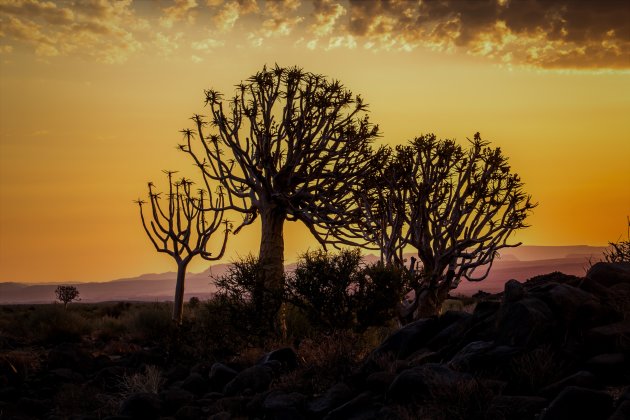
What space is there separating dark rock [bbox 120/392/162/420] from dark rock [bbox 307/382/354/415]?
2.86m

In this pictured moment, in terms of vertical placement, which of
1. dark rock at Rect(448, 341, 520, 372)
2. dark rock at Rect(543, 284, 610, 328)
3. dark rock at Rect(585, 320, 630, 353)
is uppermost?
dark rock at Rect(543, 284, 610, 328)

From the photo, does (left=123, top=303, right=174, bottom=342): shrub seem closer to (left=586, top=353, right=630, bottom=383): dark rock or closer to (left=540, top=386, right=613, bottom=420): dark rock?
(left=586, top=353, right=630, bottom=383): dark rock

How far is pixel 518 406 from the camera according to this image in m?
6.90

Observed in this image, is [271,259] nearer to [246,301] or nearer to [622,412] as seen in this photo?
[246,301]

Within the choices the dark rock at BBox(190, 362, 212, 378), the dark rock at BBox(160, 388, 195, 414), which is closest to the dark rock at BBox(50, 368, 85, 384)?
the dark rock at BBox(190, 362, 212, 378)

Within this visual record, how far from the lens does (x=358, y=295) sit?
14.7m

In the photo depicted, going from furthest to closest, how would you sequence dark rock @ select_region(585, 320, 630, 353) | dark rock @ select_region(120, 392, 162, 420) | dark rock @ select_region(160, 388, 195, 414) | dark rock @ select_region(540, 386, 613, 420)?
dark rock @ select_region(160, 388, 195, 414), dark rock @ select_region(120, 392, 162, 420), dark rock @ select_region(585, 320, 630, 353), dark rock @ select_region(540, 386, 613, 420)

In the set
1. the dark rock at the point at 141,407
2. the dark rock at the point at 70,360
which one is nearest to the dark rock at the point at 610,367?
the dark rock at the point at 141,407

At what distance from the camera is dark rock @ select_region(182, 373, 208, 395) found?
11.6 m

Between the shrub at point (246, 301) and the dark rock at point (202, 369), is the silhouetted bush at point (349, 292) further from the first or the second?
the dark rock at point (202, 369)

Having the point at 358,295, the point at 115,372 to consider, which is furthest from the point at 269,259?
the point at 115,372

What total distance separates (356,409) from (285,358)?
145 inches

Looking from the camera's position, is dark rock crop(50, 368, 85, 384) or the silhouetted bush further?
the silhouetted bush

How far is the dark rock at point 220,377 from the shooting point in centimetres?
1176
